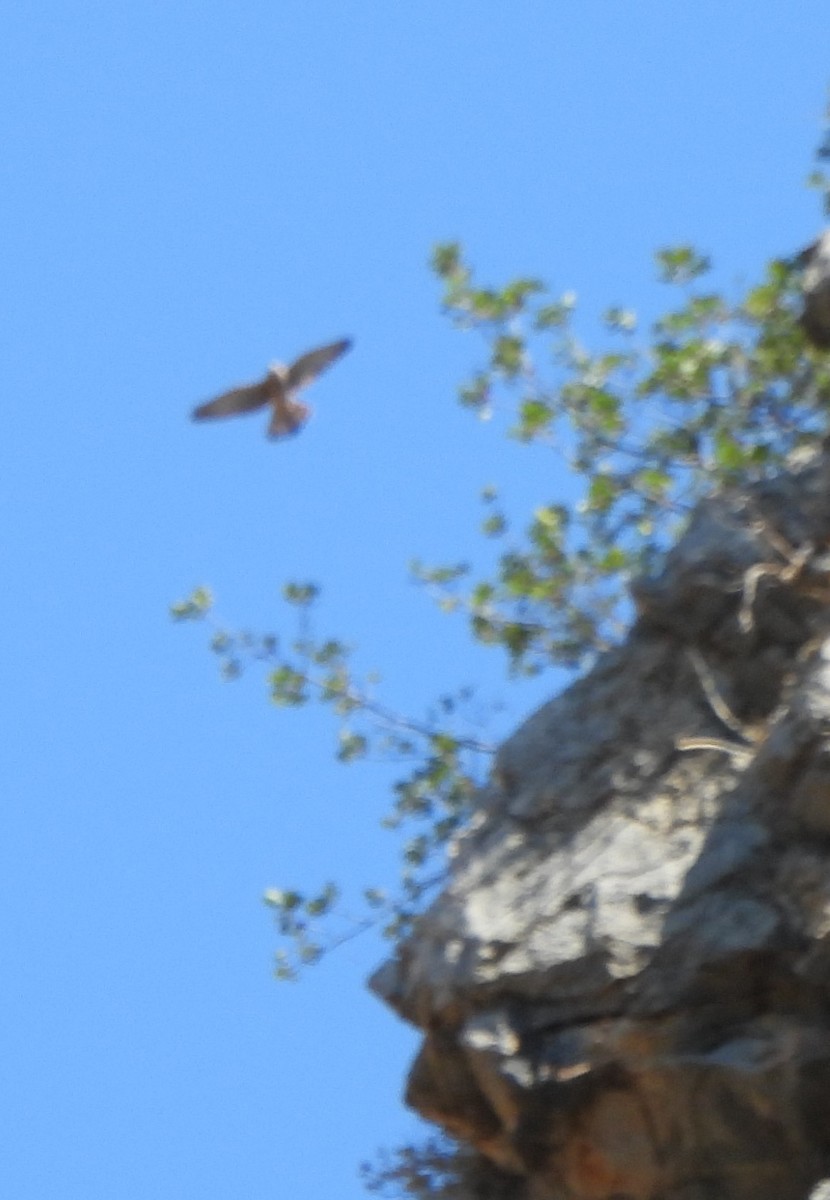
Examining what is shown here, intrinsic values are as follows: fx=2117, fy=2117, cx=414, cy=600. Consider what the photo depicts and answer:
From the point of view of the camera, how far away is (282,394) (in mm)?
13664

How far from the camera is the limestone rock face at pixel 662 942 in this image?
7.02m

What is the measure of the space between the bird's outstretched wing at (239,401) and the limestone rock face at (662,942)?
571cm

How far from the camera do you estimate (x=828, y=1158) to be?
6902mm

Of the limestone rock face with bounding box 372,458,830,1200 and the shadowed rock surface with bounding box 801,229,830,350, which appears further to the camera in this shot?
the shadowed rock surface with bounding box 801,229,830,350

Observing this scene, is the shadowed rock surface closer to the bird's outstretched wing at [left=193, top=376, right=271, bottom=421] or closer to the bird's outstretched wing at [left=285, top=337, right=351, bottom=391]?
the bird's outstretched wing at [left=285, top=337, right=351, bottom=391]

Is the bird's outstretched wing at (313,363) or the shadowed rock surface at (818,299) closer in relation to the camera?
the shadowed rock surface at (818,299)

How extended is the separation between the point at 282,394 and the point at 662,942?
23.3 ft

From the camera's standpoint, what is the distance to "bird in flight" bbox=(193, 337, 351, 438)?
13406mm

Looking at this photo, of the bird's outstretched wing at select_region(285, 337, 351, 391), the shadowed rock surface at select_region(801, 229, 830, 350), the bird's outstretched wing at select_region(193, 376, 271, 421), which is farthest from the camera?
the bird's outstretched wing at select_region(193, 376, 271, 421)

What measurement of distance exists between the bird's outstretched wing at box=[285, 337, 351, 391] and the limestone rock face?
17.2 ft

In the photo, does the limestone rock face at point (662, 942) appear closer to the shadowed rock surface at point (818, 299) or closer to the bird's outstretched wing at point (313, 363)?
the shadowed rock surface at point (818, 299)

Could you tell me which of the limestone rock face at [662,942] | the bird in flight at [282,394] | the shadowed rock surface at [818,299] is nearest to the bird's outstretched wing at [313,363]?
the bird in flight at [282,394]

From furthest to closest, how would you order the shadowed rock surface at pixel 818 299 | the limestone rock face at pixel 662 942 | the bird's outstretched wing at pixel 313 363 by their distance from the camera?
the bird's outstretched wing at pixel 313 363
the shadowed rock surface at pixel 818 299
the limestone rock face at pixel 662 942

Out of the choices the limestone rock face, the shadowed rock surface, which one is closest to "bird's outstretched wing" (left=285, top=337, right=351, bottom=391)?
the shadowed rock surface
